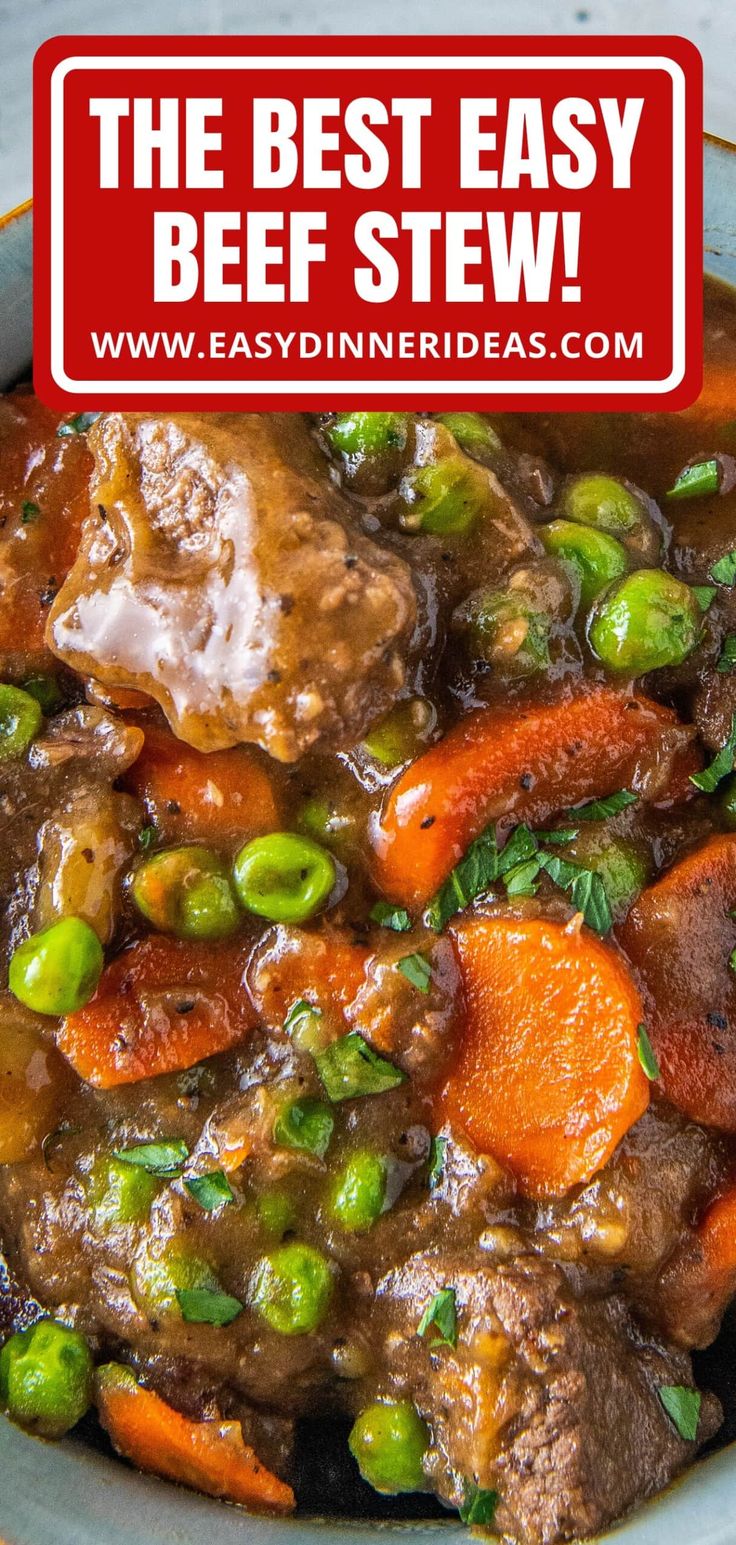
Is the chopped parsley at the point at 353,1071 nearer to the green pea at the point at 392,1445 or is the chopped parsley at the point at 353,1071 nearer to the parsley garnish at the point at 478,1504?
the green pea at the point at 392,1445

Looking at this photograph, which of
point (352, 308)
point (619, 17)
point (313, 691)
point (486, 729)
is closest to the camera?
point (313, 691)

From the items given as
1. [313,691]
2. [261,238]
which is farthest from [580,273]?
[313,691]

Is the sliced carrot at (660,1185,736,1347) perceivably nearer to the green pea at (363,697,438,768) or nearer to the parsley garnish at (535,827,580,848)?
the parsley garnish at (535,827,580,848)

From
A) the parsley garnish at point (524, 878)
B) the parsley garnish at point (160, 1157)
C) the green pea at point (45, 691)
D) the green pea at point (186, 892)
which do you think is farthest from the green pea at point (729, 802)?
the green pea at point (45, 691)

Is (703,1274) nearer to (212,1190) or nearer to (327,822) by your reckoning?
(212,1190)

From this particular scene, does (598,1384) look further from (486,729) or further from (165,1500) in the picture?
(486,729)

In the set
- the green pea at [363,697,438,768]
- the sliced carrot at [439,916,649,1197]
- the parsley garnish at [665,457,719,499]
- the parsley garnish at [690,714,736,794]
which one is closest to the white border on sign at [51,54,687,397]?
the parsley garnish at [665,457,719,499]

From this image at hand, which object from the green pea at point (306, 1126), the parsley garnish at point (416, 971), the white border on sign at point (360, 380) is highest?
the white border on sign at point (360, 380)
